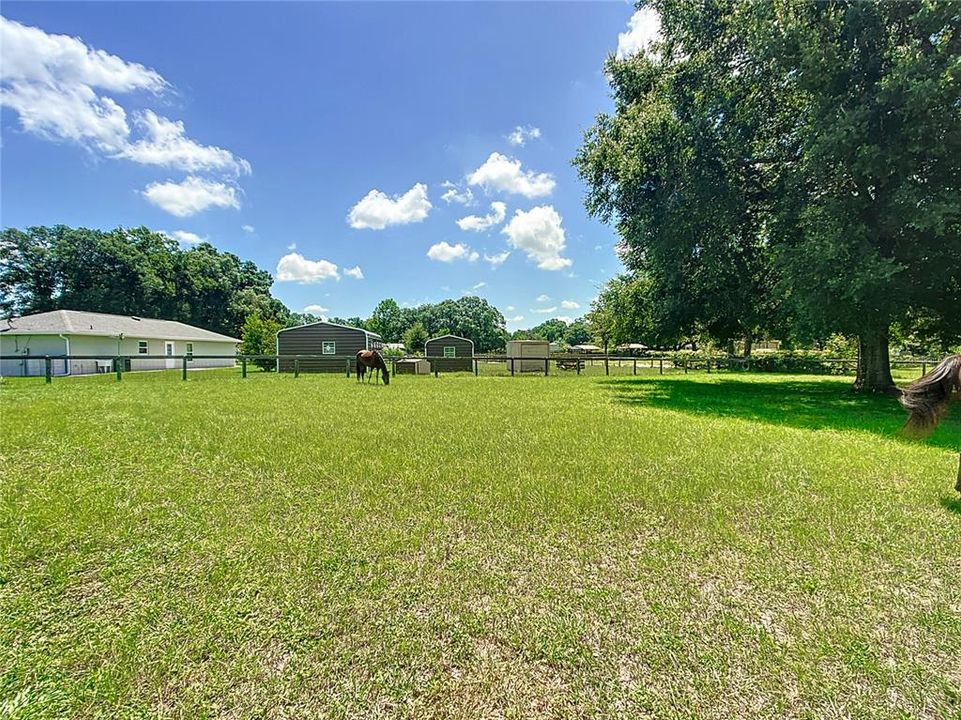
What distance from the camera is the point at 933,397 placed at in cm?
381

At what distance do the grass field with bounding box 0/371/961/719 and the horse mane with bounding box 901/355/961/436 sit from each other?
0.62 meters

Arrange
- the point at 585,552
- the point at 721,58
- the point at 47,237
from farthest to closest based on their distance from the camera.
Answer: the point at 47,237 < the point at 721,58 < the point at 585,552

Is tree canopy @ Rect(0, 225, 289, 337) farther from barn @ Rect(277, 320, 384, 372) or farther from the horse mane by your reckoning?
the horse mane

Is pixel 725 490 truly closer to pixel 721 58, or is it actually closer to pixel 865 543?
pixel 865 543

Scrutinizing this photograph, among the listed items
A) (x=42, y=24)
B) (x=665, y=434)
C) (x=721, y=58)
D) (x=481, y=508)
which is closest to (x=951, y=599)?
(x=481, y=508)

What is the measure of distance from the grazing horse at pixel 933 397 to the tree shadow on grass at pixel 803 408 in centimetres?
264

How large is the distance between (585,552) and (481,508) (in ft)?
3.16

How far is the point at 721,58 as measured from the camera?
11.8 m

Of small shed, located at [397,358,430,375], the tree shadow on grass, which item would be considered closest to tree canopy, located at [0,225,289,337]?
small shed, located at [397,358,430,375]

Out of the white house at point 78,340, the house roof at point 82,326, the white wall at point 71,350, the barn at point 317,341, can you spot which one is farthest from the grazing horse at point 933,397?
the house roof at point 82,326

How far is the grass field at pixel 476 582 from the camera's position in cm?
166

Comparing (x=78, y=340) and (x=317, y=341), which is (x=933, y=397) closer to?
(x=317, y=341)

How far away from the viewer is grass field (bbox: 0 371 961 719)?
1.66 meters

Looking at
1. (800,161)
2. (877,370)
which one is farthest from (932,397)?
(877,370)
